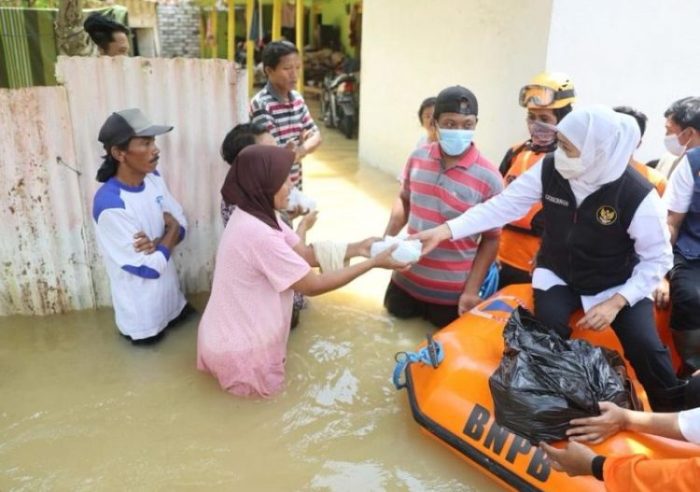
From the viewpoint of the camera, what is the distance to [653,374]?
2.71 metres

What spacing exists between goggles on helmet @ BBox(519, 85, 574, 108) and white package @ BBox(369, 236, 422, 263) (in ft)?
4.19

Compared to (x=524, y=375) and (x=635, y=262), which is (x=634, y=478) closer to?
(x=524, y=375)

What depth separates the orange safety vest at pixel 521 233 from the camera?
3648 millimetres

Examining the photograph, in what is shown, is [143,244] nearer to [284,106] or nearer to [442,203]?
[284,106]

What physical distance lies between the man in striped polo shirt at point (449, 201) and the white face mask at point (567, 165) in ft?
2.42

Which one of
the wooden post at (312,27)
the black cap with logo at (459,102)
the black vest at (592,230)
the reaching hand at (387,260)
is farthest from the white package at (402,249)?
the wooden post at (312,27)

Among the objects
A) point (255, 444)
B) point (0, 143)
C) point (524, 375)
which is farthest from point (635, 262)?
point (0, 143)

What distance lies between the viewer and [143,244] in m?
3.41

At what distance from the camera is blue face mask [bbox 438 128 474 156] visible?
10.9 feet

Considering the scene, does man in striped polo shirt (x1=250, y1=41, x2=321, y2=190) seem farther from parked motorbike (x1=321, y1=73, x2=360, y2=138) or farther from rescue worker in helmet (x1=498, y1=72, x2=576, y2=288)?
parked motorbike (x1=321, y1=73, x2=360, y2=138)

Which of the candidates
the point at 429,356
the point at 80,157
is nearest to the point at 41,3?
the point at 80,157

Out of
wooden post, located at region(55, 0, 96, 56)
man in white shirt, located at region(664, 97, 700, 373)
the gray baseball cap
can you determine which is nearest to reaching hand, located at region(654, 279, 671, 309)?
man in white shirt, located at region(664, 97, 700, 373)

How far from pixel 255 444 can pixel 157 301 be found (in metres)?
1.26

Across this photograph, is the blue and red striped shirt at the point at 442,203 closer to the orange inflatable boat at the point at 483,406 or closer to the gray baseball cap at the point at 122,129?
the orange inflatable boat at the point at 483,406
